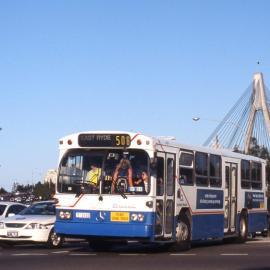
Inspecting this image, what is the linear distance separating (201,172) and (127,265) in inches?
226

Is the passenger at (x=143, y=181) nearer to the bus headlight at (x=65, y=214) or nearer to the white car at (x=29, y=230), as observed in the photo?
the bus headlight at (x=65, y=214)

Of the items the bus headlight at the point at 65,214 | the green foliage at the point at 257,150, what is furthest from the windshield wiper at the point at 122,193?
the green foliage at the point at 257,150

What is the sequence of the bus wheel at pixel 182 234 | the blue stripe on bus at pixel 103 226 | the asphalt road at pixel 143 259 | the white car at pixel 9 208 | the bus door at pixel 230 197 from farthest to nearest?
the white car at pixel 9 208, the bus door at pixel 230 197, the bus wheel at pixel 182 234, the blue stripe on bus at pixel 103 226, the asphalt road at pixel 143 259

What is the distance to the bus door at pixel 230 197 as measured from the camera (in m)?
21.9

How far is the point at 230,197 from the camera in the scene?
2212 cm

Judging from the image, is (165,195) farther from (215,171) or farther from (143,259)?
(215,171)

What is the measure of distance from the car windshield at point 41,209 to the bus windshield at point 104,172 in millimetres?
4585

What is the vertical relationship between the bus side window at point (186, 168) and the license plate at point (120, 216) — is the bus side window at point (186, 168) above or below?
above

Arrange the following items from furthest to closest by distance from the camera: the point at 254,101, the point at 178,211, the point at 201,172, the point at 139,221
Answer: the point at 254,101 → the point at 201,172 → the point at 178,211 → the point at 139,221

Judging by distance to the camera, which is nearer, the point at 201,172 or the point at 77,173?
the point at 77,173

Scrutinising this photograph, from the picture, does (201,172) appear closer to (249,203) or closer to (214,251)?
(214,251)

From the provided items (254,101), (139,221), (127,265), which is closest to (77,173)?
(139,221)

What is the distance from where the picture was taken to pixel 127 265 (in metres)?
14.9

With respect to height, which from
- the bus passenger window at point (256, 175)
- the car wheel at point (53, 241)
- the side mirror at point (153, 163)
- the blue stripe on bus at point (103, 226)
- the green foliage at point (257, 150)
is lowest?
the car wheel at point (53, 241)
